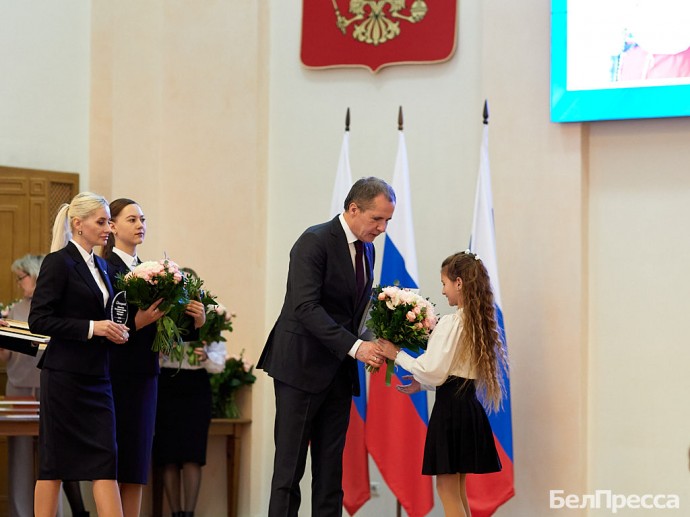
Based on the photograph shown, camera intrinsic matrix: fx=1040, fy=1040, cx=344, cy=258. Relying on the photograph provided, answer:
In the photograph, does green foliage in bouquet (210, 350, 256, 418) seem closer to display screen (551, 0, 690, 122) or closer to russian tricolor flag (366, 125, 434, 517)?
russian tricolor flag (366, 125, 434, 517)

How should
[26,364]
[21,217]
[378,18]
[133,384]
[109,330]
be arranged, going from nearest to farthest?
1. [109,330]
2. [133,384]
3. [26,364]
4. [378,18]
5. [21,217]

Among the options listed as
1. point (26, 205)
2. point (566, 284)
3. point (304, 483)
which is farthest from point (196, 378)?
point (566, 284)

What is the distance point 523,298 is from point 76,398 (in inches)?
115

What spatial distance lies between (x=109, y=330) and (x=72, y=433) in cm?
48

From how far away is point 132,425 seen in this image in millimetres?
4898

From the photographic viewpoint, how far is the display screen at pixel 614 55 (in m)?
6.13

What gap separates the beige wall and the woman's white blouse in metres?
1.40

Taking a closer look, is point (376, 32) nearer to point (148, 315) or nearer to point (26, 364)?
point (148, 315)

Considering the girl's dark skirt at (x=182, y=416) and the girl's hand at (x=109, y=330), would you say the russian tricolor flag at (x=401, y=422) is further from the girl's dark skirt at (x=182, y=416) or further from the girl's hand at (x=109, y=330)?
the girl's hand at (x=109, y=330)

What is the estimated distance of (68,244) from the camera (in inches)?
186

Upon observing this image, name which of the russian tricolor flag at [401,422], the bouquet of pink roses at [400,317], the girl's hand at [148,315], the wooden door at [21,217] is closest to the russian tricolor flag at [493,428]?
the russian tricolor flag at [401,422]

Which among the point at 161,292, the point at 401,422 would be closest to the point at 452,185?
A: the point at 401,422

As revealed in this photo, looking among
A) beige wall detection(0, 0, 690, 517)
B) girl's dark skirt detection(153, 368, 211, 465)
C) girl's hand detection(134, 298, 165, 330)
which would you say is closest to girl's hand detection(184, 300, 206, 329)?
girl's hand detection(134, 298, 165, 330)

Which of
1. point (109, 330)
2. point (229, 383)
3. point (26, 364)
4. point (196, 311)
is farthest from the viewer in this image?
point (229, 383)
